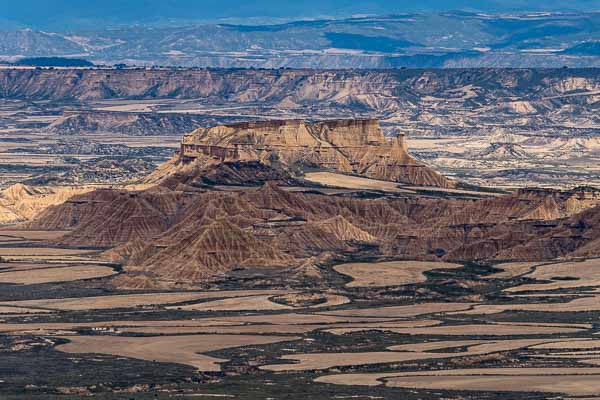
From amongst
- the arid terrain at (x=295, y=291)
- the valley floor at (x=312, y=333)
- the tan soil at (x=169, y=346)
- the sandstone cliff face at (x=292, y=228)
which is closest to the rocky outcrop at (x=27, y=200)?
the arid terrain at (x=295, y=291)

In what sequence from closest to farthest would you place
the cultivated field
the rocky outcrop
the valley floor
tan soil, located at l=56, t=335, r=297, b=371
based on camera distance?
the valley floor, tan soil, located at l=56, t=335, r=297, b=371, the cultivated field, the rocky outcrop

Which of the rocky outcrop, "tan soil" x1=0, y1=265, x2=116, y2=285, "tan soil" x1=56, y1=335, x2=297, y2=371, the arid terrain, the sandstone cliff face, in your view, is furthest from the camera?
the rocky outcrop

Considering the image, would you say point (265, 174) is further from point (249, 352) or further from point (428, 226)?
point (249, 352)

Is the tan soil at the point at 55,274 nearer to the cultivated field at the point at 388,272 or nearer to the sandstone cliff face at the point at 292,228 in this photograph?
the sandstone cliff face at the point at 292,228

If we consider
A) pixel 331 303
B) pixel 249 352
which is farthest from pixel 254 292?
pixel 249 352

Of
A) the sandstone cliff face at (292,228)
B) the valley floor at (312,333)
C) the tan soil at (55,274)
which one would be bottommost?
the valley floor at (312,333)

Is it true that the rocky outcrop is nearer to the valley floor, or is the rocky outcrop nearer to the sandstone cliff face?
the sandstone cliff face

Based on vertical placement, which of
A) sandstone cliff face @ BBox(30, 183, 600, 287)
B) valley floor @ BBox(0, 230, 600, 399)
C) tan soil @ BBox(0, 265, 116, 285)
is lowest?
valley floor @ BBox(0, 230, 600, 399)

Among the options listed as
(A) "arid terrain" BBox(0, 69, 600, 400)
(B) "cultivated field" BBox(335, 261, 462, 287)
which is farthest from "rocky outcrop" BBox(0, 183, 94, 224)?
(B) "cultivated field" BBox(335, 261, 462, 287)
